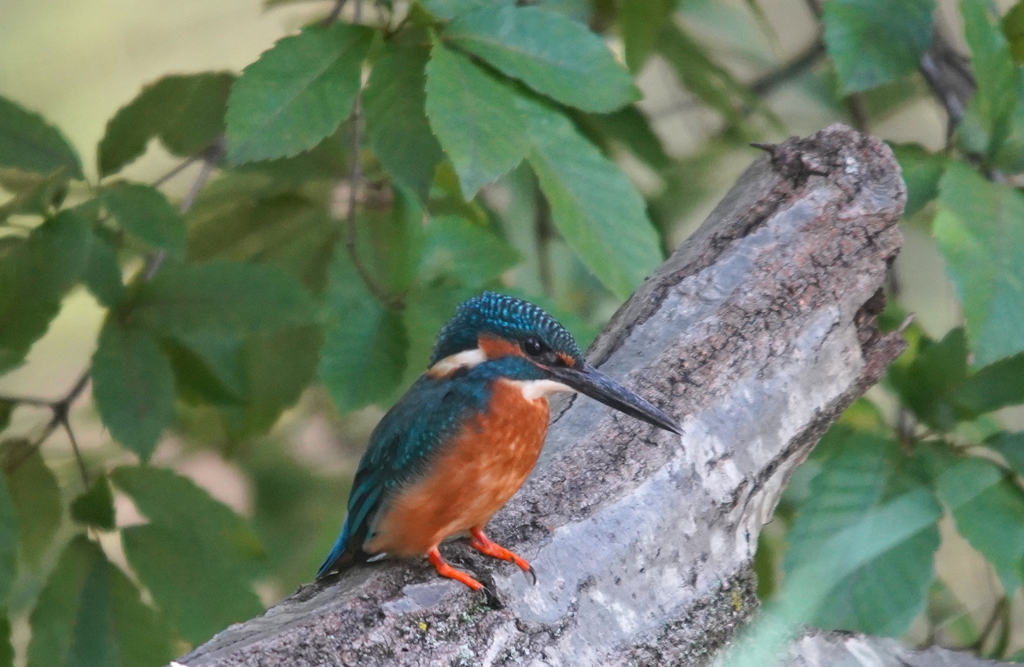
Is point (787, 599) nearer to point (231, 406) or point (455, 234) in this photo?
point (455, 234)

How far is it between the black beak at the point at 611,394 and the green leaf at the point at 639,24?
1.06m

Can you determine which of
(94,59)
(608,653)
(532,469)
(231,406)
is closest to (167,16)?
(94,59)

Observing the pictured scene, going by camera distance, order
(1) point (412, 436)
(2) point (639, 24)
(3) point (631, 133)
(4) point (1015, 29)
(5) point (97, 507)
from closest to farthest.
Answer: (1) point (412, 436) → (5) point (97, 507) → (4) point (1015, 29) → (2) point (639, 24) → (3) point (631, 133)

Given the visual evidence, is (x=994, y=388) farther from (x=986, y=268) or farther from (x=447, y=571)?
(x=447, y=571)

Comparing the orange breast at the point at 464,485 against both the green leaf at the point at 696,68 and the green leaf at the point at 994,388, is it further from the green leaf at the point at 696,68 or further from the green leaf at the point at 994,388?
the green leaf at the point at 696,68

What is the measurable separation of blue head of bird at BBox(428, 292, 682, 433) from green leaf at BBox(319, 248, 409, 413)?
241mm

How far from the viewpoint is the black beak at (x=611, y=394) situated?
5.05 feet

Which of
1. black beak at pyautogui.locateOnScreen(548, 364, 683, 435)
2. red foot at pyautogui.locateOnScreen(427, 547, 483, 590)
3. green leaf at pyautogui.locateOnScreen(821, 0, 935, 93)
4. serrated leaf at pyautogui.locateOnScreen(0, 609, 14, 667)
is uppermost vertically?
green leaf at pyautogui.locateOnScreen(821, 0, 935, 93)

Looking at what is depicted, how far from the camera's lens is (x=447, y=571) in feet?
4.67

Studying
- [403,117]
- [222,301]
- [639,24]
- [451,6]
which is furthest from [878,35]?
[222,301]

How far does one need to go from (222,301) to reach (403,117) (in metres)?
0.53

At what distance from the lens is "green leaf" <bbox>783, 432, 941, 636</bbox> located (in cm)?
192

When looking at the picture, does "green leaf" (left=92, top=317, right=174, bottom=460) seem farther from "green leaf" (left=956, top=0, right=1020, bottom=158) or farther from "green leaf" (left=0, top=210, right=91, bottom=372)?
"green leaf" (left=956, top=0, right=1020, bottom=158)

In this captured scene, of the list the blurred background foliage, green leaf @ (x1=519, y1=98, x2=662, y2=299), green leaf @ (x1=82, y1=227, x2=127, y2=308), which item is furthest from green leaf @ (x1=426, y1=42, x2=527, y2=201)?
green leaf @ (x1=82, y1=227, x2=127, y2=308)
